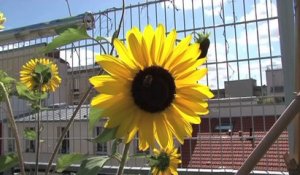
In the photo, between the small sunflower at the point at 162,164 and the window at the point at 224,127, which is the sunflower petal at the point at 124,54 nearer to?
the small sunflower at the point at 162,164

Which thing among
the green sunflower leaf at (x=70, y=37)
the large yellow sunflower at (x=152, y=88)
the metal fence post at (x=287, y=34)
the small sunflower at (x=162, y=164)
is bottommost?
the small sunflower at (x=162, y=164)

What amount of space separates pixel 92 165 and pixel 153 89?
15cm

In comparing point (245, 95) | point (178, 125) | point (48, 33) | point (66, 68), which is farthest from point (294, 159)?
point (66, 68)

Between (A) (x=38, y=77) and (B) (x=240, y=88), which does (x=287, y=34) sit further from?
(B) (x=240, y=88)

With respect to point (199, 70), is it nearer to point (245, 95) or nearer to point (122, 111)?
point (122, 111)

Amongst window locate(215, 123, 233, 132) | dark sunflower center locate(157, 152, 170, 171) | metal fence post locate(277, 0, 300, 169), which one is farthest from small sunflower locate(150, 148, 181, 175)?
window locate(215, 123, 233, 132)

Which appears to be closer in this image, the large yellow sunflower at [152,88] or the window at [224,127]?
the large yellow sunflower at [152,88]

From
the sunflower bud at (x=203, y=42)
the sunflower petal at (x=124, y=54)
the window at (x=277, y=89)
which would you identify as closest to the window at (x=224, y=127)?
the window at (x=277, y=89)

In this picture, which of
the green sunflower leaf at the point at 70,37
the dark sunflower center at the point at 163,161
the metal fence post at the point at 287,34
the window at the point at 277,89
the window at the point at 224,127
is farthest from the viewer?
the window at the point at 224,127

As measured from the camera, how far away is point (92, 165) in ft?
2.00

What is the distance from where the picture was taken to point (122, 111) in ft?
1.73

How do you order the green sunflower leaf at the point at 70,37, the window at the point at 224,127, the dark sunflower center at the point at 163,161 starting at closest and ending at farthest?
1. the green sunflower leaf at the point at 70,37
2. the dark sunflower center at the point at 163,161
3. the window at the point at 224,127

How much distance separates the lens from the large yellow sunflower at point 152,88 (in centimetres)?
52

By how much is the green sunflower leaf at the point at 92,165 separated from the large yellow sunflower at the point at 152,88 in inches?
3.3
